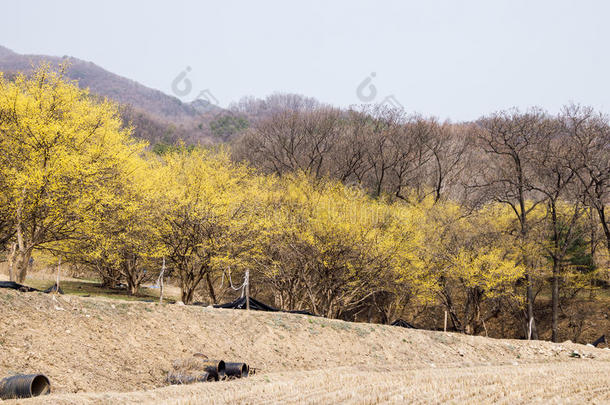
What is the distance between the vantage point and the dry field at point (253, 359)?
9.12 meters

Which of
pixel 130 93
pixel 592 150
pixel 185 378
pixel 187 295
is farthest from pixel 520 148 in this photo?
pixel 130 93

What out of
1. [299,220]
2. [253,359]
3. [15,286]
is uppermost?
[299,220]

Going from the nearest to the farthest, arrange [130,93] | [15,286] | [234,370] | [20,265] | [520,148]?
1. [234,370]
2. [15,286]
3. [20,265]
4. [520,148]
5. [130,93]

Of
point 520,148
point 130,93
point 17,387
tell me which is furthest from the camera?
point 130,93

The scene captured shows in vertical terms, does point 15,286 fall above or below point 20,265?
above

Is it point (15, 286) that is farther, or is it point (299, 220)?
point (299, 220)

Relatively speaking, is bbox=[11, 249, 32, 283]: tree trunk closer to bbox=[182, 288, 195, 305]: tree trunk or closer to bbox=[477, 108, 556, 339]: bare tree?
bbox=[182, 288, 195, 305]: tree trunk

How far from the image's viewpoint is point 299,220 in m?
25.8

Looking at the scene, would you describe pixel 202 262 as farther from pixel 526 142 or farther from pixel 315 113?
pixel 315 113

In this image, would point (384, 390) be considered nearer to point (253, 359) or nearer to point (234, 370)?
point (234, 370)

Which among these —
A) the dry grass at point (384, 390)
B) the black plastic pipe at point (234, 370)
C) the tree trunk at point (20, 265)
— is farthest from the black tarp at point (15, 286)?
the tree trunk at point (20, 265)

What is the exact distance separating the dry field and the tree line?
21.3 feet

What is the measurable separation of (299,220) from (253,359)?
42.2 ft

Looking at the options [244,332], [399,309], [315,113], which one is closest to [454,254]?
[399,309]
